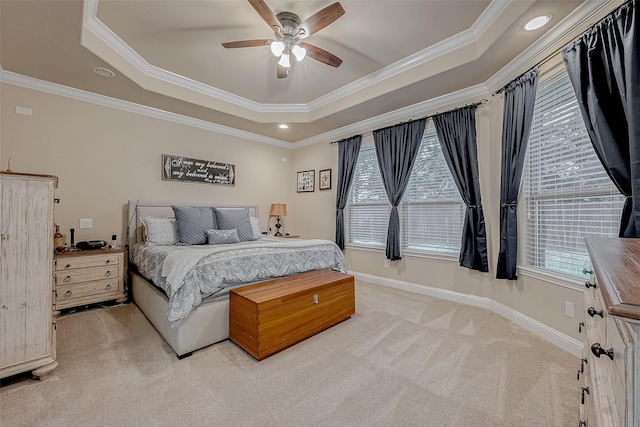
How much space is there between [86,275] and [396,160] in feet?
13.7

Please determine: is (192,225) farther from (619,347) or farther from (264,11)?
(619,347)

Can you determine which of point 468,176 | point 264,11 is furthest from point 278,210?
point 264,11

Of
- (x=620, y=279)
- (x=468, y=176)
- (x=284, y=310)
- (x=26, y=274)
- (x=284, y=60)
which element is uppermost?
(x=284, y=60)

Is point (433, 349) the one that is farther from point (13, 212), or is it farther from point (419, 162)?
point (13, 212)

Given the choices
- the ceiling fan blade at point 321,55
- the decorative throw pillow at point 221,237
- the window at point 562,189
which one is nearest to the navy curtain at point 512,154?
the window at point 562,189

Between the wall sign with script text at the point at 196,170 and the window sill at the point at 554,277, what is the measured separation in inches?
170

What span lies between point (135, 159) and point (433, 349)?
4.32m

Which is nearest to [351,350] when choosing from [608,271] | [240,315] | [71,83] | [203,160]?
[240,315]

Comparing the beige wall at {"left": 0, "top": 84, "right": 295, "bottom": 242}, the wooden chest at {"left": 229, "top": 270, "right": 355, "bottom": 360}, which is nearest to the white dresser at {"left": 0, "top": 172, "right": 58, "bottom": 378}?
the wooden chest at {"left": 229, "top": 270, "right": 355, "bottom": 360}

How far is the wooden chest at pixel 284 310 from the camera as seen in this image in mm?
2113

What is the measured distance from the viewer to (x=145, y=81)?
3.27 m

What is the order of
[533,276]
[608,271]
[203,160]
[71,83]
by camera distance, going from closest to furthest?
1. [608,271]
2. [533,276]
3. [71,83]
4. [203,160]

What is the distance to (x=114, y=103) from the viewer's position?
3617 millimetres

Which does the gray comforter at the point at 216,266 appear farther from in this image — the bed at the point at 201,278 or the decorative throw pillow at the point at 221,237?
the decorative throw pillow at the point at 221,237
